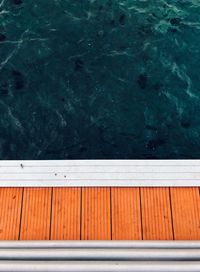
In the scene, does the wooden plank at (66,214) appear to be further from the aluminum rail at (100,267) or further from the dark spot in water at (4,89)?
the dark spot in water at (4,89)

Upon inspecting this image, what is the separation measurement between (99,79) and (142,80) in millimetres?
2009

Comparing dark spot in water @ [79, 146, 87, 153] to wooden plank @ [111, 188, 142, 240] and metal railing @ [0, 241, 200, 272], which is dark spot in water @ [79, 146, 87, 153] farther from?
metal railing @ [0, 241, 200, 272]

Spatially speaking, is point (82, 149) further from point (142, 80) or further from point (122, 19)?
point (122, 19)

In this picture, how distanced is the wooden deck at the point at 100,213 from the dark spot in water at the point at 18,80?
623 cm

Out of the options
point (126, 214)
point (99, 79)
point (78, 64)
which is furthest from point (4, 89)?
point (126, 214)

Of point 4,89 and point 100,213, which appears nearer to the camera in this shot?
point 100,213

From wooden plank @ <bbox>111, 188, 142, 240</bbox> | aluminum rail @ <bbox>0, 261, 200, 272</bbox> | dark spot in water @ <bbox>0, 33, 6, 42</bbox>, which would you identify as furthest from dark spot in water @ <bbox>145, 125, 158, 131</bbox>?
dark spot in water @ <bbox>0, 33, 6, 42</bbox>

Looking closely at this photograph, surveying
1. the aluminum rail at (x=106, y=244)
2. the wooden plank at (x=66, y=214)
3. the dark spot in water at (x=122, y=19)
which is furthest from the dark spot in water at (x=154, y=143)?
the dark spot in water at (x=122, y=19)

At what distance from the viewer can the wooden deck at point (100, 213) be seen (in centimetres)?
1004

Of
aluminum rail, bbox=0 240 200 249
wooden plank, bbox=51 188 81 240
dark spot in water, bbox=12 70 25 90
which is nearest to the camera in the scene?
aluminum rail, bbox=0 240 200 249

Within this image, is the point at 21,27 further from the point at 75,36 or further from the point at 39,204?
the point at 39,204

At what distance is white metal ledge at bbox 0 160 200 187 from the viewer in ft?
35.3

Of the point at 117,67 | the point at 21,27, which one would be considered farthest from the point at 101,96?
the point at 21,27

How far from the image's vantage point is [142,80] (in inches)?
625
